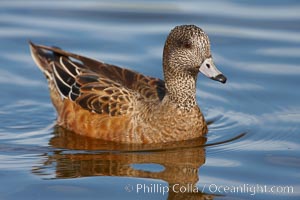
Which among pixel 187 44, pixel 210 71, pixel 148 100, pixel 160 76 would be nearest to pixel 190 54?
pixel 187 44

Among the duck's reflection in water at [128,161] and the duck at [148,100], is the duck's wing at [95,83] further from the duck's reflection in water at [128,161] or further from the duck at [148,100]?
the duck's reflection in water at [128,161]

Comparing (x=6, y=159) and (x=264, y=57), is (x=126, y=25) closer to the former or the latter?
(x=264, y=57)

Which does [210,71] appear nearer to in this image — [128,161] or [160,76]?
[128,161]

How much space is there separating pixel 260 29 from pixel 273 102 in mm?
2779

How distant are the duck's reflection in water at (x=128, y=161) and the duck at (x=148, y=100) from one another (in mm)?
164

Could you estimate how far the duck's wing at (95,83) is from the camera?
10.7 m

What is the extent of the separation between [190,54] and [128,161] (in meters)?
1.39

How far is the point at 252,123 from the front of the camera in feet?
36.0

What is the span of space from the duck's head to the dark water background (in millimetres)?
861

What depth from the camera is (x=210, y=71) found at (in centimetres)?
997

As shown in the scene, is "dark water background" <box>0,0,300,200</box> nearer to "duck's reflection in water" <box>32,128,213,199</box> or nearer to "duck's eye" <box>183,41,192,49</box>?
"duck's reflection in water" <box>32,128,213,199</box>

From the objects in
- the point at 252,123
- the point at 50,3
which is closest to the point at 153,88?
the point at 252,123

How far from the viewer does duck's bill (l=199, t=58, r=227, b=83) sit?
389 inches

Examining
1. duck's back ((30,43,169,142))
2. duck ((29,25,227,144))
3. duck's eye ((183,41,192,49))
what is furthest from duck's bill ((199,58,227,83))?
duck's back ((30,43,169,142))
